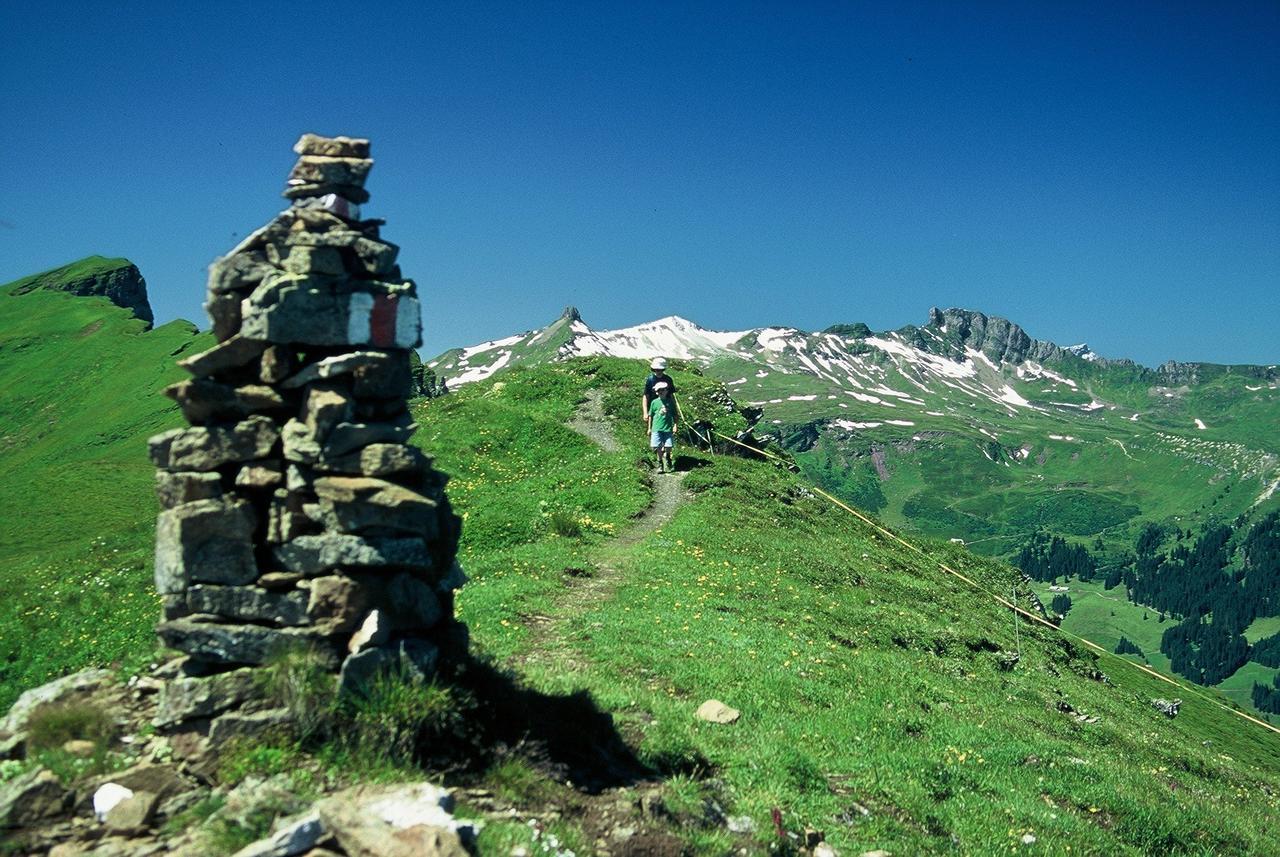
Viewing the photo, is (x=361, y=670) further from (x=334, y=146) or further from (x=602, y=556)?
(x=602, y=556)

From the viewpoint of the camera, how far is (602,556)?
27641mm

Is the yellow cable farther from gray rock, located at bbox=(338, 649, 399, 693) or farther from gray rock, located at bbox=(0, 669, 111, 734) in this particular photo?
gray rock, located at bbox=(0, 669, 111, 734)

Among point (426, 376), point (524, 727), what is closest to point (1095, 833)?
point (524, 727)

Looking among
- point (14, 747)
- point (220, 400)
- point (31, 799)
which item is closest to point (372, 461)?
point (220, 400)

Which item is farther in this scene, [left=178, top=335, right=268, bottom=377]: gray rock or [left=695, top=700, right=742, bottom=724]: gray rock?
[left=695, top=700, right=742, bottom=724]: gray rock

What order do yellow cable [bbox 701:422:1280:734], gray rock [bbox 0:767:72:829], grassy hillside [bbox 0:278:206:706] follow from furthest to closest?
yellow cable [bbox 701:422:1280:734] < grassy hillside [bbox 0:278:206:706] < gray rock [bbox 0:767:72:829]

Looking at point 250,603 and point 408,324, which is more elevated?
point 408,324

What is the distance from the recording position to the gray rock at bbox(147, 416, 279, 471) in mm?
10625

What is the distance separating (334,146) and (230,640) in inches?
266

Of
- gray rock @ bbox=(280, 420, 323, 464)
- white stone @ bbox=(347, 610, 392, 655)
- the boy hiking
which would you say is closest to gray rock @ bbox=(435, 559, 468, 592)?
white stone @ bbox=(347, 610, 392, 655)

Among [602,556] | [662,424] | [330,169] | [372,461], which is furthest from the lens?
[662,424]

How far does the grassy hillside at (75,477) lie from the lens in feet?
64.2

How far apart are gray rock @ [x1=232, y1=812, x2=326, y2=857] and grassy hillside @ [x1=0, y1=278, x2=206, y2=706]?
7231 mm

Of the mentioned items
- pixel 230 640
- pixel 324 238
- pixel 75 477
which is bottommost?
pixel 75 477
